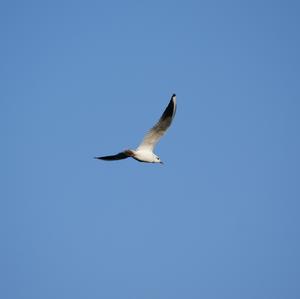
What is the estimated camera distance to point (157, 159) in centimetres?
5019

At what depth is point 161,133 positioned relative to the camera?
4900 cm

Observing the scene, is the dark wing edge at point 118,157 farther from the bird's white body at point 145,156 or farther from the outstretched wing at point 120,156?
the bird's white body at point 145,156

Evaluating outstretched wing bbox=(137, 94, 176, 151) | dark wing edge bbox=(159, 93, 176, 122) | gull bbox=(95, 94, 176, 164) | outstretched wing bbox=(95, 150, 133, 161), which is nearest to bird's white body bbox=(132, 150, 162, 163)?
gull bbox=(95, 94, 176, 164)

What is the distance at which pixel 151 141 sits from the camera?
162 feet

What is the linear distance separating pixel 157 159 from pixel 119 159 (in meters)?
1.54

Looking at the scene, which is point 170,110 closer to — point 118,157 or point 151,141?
point 151,141

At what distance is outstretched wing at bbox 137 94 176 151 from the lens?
1903 inches

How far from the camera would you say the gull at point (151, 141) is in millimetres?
48375

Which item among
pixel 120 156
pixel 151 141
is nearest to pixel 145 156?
pixel 151 141

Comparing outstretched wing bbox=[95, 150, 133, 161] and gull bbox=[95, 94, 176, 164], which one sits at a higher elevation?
gull bbox=[95, 94, 176, 164]

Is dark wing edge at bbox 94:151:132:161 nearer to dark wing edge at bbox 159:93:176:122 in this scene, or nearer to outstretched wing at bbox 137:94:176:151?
outstretched wing at bbox 137:94:176:151

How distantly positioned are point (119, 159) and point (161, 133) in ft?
5.26

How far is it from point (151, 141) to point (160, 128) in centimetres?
71

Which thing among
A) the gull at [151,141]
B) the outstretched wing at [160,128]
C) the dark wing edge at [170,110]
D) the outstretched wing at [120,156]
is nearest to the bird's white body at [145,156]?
the gull at [151,141]
